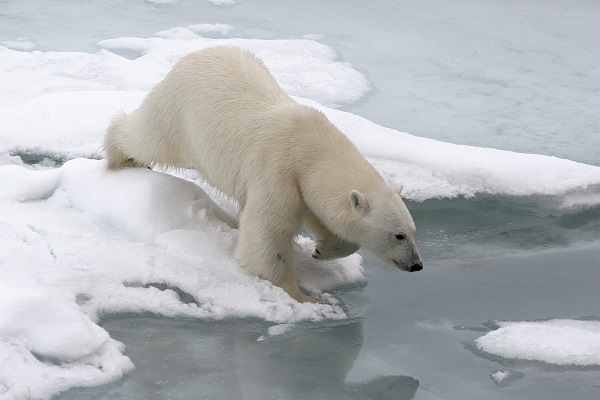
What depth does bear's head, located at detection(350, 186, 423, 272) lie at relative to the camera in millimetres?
3297

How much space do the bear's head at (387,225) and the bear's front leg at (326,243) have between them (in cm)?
25

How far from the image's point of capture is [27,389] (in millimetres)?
2523

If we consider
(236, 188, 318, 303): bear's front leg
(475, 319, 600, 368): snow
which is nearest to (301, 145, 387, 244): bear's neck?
(236, 188, 318, 303): bear's front leg

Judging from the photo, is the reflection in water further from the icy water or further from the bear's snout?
the bear's snout

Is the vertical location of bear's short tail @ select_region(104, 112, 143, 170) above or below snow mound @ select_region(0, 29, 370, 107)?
above

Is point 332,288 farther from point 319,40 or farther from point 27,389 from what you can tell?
point 319,40

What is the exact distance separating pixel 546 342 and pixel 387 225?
0.71 m

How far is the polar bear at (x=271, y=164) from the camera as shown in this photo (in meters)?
3.34

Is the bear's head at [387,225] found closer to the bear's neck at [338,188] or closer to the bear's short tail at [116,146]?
the bear's neck at [338,188]

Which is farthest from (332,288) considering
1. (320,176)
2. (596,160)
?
(596,160)

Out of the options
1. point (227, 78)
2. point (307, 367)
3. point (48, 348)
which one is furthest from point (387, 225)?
point (48, 348)

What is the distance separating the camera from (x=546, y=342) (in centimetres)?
309

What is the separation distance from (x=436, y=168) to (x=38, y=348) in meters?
2.50

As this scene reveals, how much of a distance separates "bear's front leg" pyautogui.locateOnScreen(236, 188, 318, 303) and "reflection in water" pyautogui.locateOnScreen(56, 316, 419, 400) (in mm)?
298
